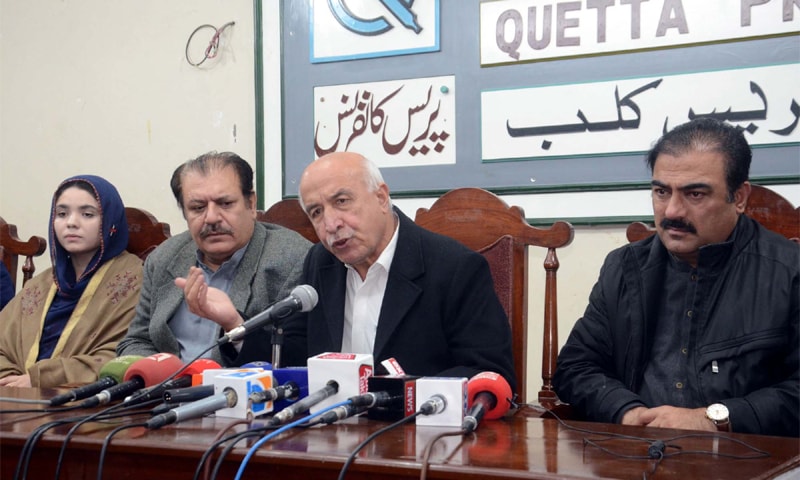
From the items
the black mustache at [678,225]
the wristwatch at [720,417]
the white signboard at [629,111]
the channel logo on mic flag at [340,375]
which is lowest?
the wristwatch at [720,417]

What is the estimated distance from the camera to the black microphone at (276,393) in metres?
1.63

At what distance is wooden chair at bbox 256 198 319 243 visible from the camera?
3055 millimetres

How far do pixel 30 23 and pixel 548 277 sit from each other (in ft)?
10.7

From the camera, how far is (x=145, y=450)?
1433 millimetres

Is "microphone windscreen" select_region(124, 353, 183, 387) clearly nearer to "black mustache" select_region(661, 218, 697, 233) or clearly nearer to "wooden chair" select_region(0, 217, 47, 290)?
"black mustache" select_region(661, 218, 697, 233)

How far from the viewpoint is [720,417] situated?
191 cm

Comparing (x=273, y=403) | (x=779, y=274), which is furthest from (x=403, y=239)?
(x=779, y=274)

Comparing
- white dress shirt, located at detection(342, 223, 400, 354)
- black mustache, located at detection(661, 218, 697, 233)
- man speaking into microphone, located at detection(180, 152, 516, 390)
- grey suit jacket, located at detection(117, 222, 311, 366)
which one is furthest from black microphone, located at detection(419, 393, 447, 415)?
grey suit jacket, located at detection(117, 222, 311, 366)

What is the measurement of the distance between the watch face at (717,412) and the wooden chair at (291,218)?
5.06 ft

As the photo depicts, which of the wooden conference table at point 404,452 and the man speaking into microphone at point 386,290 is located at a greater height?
the man speaking into microphone at point 386,290

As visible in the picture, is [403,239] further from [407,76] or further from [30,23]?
[30,23]

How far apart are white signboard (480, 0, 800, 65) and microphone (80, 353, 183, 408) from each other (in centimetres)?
199

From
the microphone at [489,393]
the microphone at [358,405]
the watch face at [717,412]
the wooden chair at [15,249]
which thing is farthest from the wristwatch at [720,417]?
the wooden chair at [15,249]

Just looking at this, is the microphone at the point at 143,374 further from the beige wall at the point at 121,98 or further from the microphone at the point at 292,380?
the beige wall at the point at 121,98
